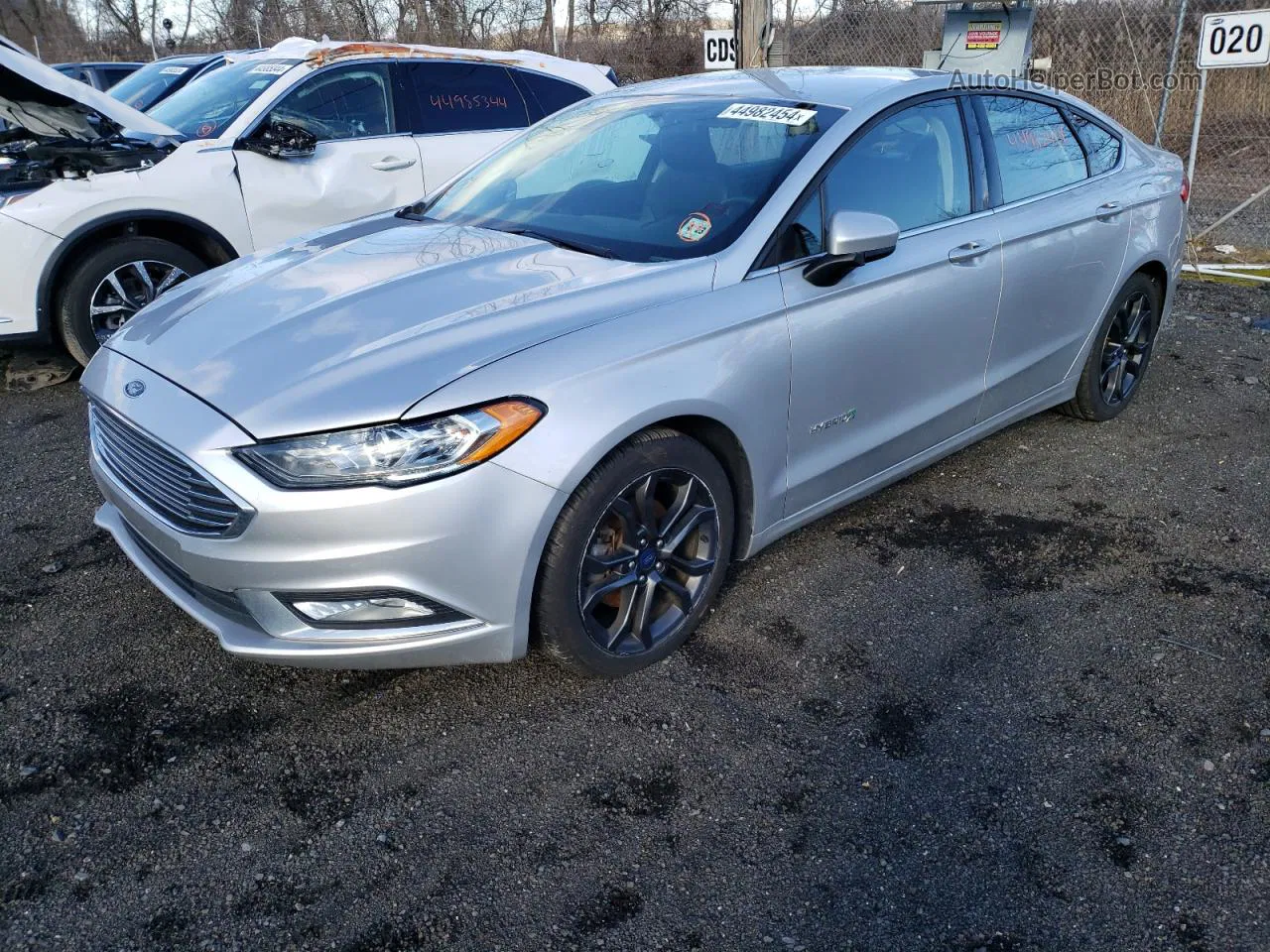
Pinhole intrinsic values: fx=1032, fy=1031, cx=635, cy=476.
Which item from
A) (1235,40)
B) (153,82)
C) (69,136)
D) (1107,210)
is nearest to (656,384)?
(1107,210)

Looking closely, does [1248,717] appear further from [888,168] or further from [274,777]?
[274,777]

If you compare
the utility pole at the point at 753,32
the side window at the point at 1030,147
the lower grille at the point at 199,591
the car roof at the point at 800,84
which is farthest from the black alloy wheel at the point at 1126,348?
the lower grille at the point at 199,591

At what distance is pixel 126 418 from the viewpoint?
2.85 metres

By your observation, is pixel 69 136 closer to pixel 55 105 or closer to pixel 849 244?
pixel 55 105

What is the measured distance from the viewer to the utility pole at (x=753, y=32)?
7.82 metres

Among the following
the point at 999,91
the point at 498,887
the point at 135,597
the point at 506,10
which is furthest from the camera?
the point at 506,10

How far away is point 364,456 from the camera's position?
253 centimetres

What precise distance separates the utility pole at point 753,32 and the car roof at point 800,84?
12.5ft

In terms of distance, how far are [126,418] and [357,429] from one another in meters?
0.79

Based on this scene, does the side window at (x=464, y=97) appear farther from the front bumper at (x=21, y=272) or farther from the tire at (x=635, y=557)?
the tire at (x=635, y=557)

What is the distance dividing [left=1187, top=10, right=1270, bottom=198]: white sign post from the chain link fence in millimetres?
2348

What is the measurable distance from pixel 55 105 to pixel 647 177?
11.7 ft

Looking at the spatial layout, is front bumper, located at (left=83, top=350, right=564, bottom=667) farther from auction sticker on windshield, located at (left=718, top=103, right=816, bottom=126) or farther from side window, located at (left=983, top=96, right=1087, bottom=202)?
side window, located at (left=983, top=96, right=1087, bottom=202)

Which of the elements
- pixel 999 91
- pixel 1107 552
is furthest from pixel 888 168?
pixel 1107 552
